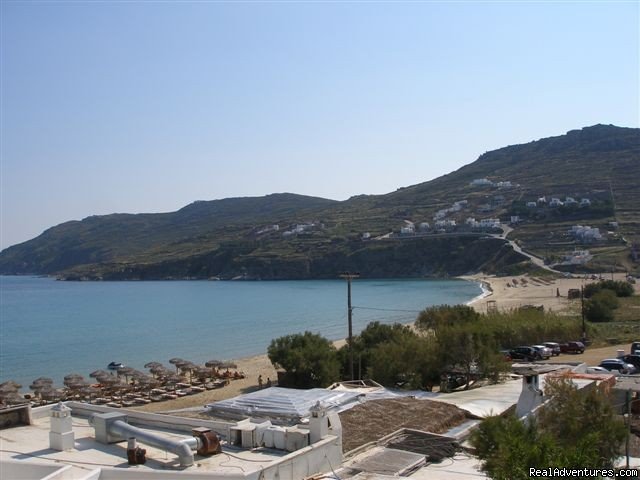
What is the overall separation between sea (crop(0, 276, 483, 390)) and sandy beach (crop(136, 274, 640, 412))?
167 inches

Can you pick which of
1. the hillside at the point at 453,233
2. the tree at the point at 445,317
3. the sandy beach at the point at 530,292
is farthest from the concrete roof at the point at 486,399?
the hillside at the point at 453,233

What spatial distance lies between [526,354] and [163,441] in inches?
1070

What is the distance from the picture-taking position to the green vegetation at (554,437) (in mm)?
7586

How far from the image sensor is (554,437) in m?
10.8

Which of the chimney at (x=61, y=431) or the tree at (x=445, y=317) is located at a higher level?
the chimney at (x=61, y=431)

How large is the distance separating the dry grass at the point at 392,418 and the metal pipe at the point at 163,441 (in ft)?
10.5

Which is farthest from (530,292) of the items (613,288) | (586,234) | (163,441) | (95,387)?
(163,441)

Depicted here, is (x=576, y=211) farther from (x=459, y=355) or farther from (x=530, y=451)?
(x=530, y=451)

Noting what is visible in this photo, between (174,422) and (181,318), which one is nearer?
(174,422)

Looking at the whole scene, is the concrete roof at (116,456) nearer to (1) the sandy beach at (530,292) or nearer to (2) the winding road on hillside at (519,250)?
(1) the sandy beach at (530,292)

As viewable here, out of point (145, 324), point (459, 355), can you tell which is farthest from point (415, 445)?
point (145, 324)

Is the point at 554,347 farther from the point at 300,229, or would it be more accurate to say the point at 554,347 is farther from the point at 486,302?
the point at 300,229

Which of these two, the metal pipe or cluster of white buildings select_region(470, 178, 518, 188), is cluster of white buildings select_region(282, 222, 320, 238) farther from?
the metal pipe

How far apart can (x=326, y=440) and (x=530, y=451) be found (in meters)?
3.44
